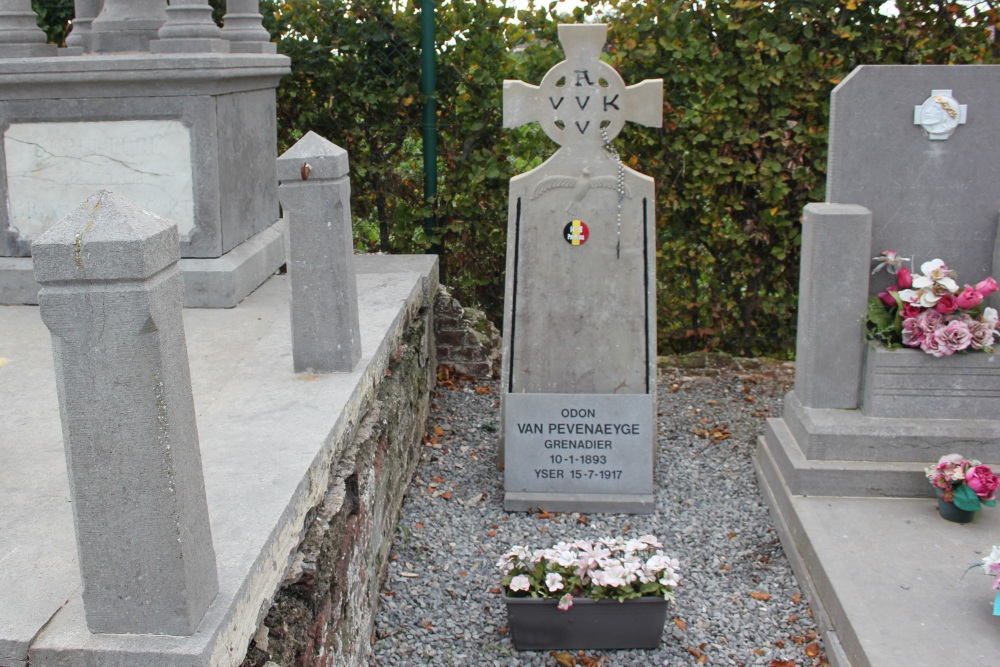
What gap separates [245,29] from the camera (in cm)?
542

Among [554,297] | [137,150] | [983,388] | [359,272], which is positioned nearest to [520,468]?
[554,297]

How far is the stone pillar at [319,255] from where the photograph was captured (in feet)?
11.1

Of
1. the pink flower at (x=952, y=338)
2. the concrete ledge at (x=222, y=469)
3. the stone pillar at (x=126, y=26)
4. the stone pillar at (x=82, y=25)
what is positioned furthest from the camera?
the stone pillar at (x=82, y=25)

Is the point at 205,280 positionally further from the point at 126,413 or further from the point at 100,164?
the point at 126,413

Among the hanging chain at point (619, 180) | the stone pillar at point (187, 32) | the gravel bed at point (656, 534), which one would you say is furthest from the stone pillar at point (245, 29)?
the gravel bed at point (656, 534)

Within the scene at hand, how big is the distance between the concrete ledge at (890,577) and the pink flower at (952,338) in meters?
0.65

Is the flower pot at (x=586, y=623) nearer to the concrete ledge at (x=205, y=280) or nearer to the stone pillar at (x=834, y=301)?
the stone pillar at (x=834, y=301)

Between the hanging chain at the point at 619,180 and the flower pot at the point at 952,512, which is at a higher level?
the hanging chain at the point at 619,180

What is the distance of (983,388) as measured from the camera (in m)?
4.31

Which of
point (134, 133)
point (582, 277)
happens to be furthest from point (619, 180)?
point (134, 133)

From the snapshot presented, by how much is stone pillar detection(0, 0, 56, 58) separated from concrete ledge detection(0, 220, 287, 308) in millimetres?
976

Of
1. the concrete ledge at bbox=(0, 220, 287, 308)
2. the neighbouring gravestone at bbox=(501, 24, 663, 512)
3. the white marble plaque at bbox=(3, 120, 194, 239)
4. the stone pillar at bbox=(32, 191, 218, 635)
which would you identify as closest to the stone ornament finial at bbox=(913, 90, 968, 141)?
the neighbouring gravestone at bbox=(501, 24, 663, 512)

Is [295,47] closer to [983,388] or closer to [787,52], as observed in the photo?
[787,52]

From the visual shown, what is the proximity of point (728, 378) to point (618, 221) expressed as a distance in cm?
201
